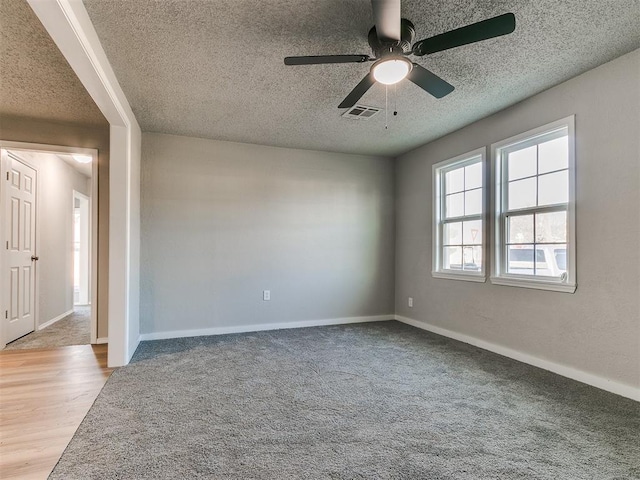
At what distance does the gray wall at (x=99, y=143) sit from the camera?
3.63 m

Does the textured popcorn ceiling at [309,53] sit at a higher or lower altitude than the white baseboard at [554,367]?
higher

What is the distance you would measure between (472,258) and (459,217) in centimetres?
51

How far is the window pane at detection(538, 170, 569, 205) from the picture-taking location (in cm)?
290

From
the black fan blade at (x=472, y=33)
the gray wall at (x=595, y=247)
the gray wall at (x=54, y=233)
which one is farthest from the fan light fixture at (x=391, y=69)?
the gray wall at (x=54, y=233)

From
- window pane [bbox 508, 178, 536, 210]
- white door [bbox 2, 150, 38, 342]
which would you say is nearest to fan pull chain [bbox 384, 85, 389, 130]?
window pane [bbox 508, 178, 536, 210]

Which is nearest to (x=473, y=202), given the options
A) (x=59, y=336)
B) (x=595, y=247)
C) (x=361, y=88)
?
(x=595, y=247)

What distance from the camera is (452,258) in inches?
165

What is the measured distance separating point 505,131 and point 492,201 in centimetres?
70

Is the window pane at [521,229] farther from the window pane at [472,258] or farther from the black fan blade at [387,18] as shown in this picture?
the black fan blade at [387,18]

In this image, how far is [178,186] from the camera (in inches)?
161

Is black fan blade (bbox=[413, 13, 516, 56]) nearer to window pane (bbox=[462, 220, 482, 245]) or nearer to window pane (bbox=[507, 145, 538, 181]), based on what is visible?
window pane (bbox=[507, 145, 538, 181])

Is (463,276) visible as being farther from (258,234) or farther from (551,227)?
(258,234)

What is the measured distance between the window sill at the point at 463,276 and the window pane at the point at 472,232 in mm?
368

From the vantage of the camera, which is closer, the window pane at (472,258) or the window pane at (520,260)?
the window pane at (520,260)
